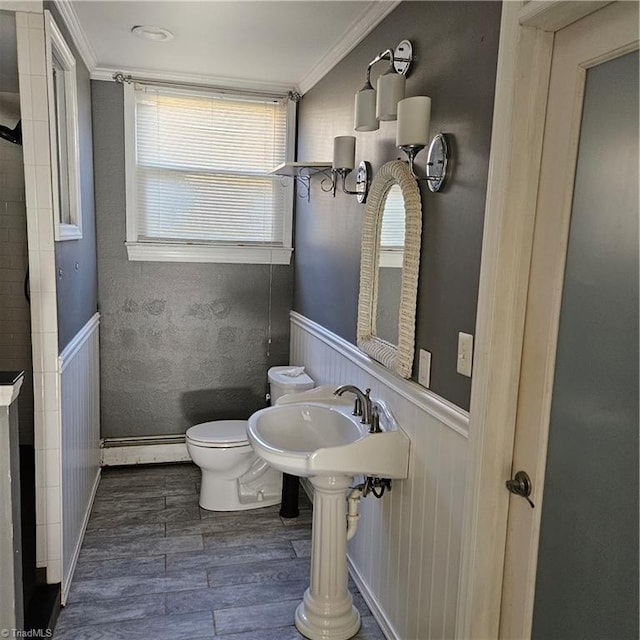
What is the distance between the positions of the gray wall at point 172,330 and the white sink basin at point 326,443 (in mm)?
1477

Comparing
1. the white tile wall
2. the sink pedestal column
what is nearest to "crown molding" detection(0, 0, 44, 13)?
the white tile wall

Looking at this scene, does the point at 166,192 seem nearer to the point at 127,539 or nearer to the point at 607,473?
the point at 127,539

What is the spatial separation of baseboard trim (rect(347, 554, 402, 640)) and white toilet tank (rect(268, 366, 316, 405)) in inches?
37.7

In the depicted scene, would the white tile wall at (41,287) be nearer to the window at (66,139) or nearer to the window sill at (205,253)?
the window at (66,139)

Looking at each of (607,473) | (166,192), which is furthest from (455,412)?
(166,192)

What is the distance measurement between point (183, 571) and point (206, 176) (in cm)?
230

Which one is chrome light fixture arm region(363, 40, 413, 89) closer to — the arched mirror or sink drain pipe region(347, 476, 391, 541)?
the arched mirror

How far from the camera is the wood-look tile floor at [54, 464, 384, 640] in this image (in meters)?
2.26

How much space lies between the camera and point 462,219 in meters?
1.69

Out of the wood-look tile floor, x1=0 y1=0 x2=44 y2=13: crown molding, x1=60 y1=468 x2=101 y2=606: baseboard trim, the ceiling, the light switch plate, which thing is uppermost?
the ceiling

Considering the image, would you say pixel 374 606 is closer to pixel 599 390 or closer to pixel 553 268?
pixel 599 390

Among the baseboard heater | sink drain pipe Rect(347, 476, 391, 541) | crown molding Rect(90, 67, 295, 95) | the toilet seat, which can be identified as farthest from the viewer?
the baseboard heater

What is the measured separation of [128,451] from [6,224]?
5.18 feet

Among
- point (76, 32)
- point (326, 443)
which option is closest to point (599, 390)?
point (326, 443)
